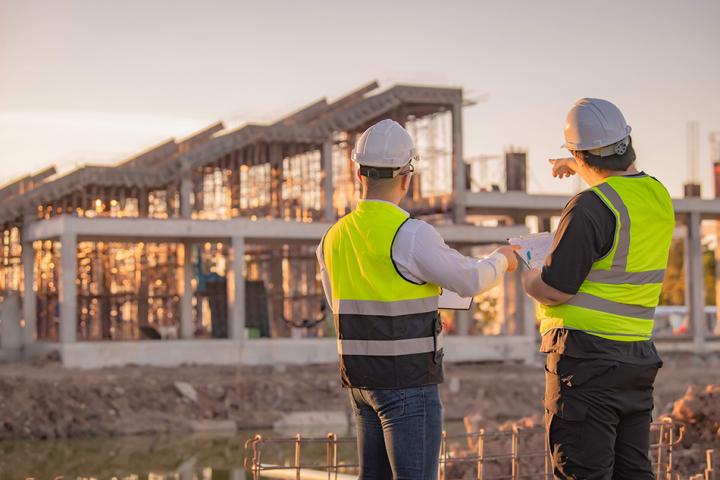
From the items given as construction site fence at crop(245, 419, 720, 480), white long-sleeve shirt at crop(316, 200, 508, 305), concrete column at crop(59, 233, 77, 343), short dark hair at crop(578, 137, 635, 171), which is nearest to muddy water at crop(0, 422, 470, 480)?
construction site fence at crop(245, 419, 720, 480)

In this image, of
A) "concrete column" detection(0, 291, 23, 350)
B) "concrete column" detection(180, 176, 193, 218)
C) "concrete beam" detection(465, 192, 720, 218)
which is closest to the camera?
"concrete column" detection(0, 291, 23, 350)

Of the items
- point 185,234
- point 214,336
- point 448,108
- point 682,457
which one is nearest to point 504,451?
point 682,457

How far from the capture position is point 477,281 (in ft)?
14.2

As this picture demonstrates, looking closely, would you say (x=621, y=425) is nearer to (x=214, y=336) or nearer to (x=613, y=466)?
(x=613, y=466)

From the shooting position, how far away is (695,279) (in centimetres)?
4750

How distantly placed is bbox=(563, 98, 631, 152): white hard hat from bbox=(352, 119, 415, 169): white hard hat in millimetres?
587

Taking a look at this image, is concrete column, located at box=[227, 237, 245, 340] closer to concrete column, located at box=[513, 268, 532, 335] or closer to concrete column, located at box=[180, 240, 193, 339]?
concrete column, located at box=[180, 240, 193, 339]

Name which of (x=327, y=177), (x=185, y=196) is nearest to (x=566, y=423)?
(x=185, y=196)

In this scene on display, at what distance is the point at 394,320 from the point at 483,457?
3438 millimetres

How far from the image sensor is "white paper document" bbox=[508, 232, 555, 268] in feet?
15.0

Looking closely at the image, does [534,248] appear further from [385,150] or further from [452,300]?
[385,150]

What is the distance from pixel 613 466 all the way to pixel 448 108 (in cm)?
4000

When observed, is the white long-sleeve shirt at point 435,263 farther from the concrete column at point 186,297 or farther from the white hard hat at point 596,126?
the concrete column at point 186,297

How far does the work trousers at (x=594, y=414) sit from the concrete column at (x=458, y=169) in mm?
39268
